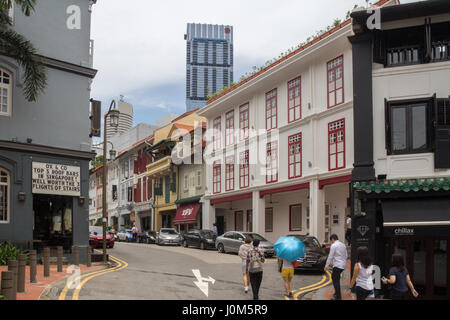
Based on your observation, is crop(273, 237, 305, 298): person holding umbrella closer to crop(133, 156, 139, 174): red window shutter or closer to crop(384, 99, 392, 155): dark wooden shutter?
crop(384, 99, 392, 155): dark wooden shutter

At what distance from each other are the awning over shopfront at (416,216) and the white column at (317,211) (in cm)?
1109

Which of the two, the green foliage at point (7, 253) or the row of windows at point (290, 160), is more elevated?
the row of windows at point (290, 160)

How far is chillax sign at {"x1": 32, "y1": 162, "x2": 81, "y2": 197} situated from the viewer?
2014 cm

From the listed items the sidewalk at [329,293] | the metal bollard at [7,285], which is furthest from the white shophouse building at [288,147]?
the metal bollard at [7,285]

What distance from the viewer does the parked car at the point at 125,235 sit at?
136 feet

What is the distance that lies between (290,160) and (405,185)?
46.6ft

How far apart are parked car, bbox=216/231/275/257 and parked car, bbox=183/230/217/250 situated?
221 centimetres

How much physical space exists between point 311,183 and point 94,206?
46.2 meters

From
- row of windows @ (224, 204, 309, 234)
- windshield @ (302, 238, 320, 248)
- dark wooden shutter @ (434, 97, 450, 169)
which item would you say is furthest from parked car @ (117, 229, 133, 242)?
dark wooden shutter @ (434, 97, 450, 169)

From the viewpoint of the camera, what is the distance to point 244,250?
13.5m

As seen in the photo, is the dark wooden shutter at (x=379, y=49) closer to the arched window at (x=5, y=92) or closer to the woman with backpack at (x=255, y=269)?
the woman with backpack at (x=255, y=269)

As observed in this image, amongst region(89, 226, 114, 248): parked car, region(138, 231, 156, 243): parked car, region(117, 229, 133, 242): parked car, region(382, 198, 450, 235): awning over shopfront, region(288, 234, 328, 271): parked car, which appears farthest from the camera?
region(117, 229, 133, 242): parked car

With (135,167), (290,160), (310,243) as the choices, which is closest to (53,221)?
(310,243)
